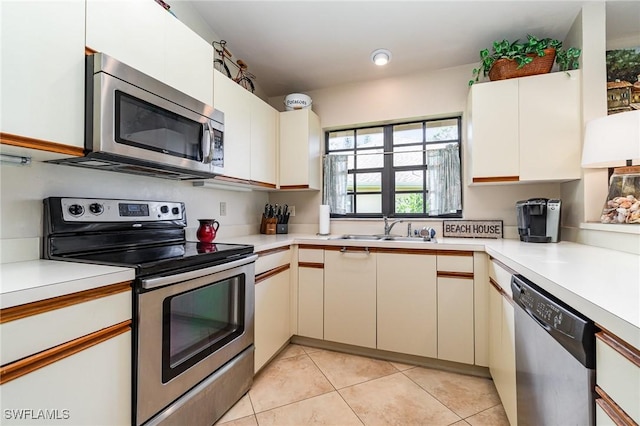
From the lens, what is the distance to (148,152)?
1337 mm

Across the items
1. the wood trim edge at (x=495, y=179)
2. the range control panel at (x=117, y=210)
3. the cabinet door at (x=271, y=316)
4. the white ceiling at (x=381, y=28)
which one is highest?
the white ceiling at (x=381, y=28)

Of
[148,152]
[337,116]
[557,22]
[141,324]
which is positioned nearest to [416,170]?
[337,116]

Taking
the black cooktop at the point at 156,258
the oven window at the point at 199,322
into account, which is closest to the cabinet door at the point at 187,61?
the black cooktop at the point at 156,258

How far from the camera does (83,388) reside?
0.92 metres

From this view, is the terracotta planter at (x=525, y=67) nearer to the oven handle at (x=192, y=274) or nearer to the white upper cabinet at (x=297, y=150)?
the white upper cabinet at (x=297, y=150)

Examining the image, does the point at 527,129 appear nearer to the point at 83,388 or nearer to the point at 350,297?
the point at 350,297

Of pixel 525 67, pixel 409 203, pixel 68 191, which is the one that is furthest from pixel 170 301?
pixel 525 67

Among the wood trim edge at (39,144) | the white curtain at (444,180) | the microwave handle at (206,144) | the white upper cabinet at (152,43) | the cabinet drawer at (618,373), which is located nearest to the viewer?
the cabinet drawer at (618,373)

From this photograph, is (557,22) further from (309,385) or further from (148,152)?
(309,385)

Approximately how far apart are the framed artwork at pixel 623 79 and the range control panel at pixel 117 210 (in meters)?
3.09

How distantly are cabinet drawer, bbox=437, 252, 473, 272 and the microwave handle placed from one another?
1.67 meters

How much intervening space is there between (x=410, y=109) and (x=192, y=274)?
2402mm

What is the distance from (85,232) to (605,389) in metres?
1.92

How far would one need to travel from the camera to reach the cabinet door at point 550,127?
1.97 m
